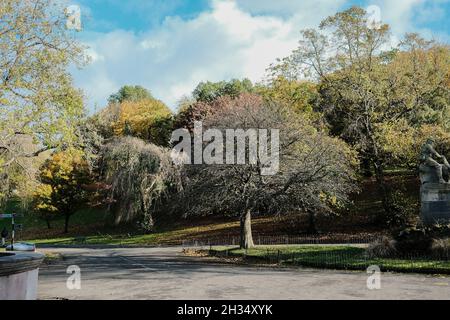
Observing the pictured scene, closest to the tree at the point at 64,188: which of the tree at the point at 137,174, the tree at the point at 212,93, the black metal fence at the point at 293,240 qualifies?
the tree at the point at 137,174

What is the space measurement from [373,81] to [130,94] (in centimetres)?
6905

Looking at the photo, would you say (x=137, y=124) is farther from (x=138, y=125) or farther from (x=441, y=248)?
(x=441, y=248)

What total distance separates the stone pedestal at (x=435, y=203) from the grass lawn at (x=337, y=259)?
2.63 meters

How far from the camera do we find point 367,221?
36031 mm

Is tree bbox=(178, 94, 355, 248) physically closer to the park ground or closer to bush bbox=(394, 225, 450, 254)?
bush bbox=(394, 225, 450, 254)

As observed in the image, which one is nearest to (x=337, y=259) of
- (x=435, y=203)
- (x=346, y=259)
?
(x=346, y=259)

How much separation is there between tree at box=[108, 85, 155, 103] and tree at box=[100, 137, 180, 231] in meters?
49.9

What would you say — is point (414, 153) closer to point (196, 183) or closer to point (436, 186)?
point (436, 186)

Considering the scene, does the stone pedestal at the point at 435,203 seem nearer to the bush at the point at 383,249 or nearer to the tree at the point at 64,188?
the bush at the point at 383,249

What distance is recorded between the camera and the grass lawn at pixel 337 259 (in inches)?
653

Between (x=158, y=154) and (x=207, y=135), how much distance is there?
15.6 m

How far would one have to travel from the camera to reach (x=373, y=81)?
32.4m

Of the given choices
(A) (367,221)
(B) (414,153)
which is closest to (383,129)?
(B) (414,153)

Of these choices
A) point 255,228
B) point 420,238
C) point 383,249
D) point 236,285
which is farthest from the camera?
point 255,228
